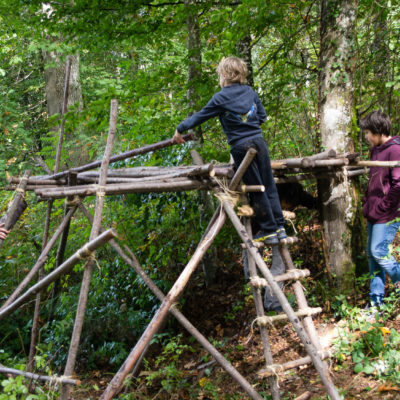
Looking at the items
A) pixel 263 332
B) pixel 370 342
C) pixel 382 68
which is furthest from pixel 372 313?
pixel 382 68

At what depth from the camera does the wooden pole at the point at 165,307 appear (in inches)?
110

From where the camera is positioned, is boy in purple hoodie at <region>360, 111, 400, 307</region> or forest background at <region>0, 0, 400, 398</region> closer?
boy in purple hoodie at <region>360, 111, 400, 307</region>

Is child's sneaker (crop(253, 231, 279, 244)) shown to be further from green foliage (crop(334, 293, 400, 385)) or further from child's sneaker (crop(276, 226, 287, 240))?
green foliage (crop(334, 293, 400, 385))

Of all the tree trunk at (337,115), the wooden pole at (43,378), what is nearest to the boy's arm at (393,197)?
the tree trunk at (337,115)

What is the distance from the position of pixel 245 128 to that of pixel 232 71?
53 cm

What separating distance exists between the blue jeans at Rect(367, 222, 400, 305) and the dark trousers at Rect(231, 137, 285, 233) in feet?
3.23

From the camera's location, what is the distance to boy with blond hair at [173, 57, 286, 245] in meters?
3.50

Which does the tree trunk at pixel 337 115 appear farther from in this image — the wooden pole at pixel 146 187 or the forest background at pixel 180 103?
the wooden pole at pixel 146 187

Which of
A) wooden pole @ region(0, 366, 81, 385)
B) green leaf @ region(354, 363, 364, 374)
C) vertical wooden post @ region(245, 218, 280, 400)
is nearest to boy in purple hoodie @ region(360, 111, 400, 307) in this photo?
green leaf @ region(354, 363, 364, 374)

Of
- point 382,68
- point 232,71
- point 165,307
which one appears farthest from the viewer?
point 382,68

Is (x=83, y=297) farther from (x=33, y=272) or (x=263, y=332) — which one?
(x=263, y=332)

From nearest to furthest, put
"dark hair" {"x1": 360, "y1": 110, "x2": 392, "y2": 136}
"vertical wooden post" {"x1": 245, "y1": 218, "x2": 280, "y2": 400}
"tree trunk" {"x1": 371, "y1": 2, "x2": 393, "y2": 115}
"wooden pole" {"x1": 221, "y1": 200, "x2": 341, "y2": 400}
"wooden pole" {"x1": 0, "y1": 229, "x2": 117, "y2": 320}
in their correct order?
"wooden pole" {"x1": 0, "y1": 229, "x2": 117, "y2": 320}, "wooden pole" {"x1": 221, "y1": 200, "x2": 341, "y2": 400}, "vertical wooden post" {"x1": 245, "y1": 218, "x2": 280, "y2": 400}, "dark hair" {"x1": 360, "y1": 110, "x2": 392, "y2": 136}, "tree trunk" {"x1": 371, "y1": 2, "x2": 393, "y2": 115}

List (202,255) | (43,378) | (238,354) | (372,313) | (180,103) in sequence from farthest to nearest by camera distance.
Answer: (180,103)
(238,354)
(372,313)
(202,255)
(43,378)

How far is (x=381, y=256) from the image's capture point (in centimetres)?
388
